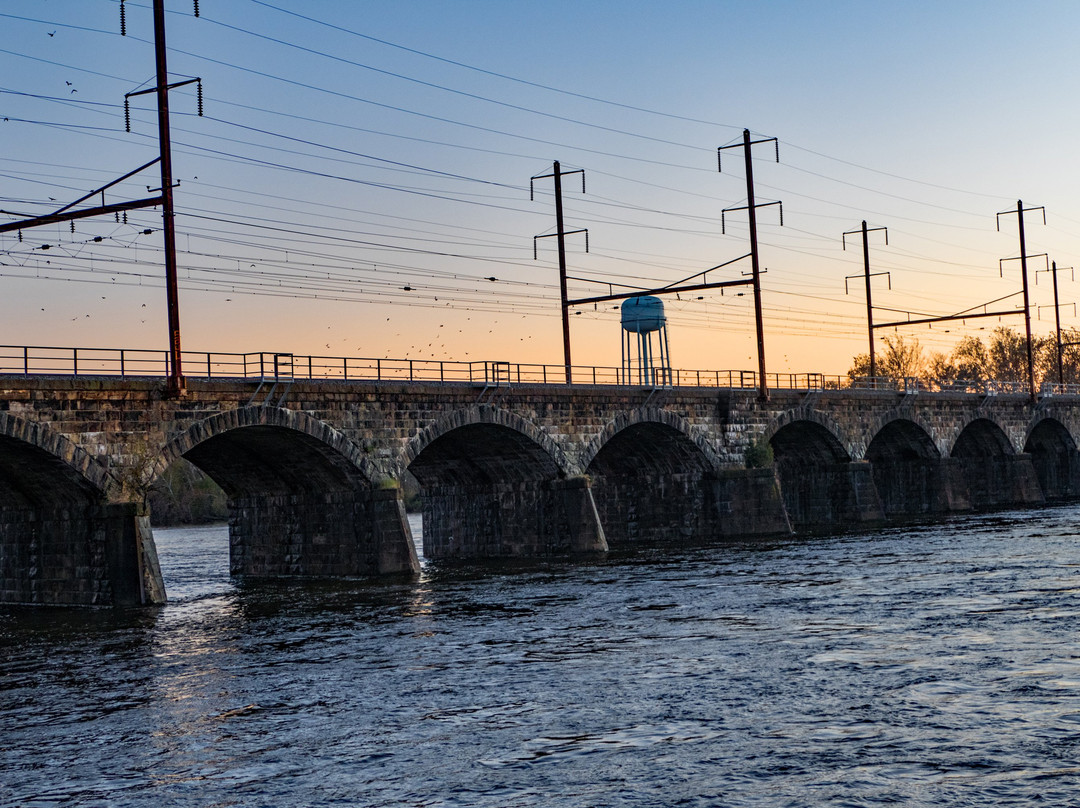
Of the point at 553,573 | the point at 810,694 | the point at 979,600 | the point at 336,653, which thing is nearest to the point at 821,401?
the point at 553,573

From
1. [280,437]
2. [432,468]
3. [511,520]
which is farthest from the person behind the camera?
[432,468]

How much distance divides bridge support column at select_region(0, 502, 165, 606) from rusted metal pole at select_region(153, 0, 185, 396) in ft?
14.0

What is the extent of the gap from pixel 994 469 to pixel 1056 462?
1199cm

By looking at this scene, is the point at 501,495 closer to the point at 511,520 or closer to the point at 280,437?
the point at 511,520

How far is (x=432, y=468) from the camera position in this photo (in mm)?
55469

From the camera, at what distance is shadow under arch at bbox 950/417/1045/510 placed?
3295 inches

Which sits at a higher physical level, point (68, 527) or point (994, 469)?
point (68, 527)

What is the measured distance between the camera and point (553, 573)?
43781 mm

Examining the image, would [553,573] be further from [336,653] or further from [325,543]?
[336,653]

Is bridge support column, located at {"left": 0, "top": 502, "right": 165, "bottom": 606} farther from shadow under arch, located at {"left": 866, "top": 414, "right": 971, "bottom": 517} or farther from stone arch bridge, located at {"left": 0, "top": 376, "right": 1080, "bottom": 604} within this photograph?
shadow under arch, located at {"left": 866, "top": 414, "right": 971, "bottom": 517}

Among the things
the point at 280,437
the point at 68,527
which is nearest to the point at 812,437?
the point at 280,437

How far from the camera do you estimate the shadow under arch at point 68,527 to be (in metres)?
35.2

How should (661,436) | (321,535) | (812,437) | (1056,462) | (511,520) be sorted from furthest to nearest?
(1056,462) < (812,437) < (661,436) < (511,520) < (321,535)

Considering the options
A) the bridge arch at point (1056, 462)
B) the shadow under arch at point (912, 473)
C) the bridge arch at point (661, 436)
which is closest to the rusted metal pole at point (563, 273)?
the bridge arch at point (661, 436)
